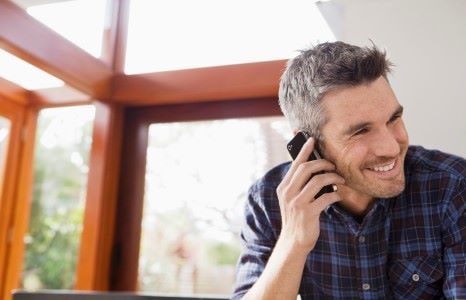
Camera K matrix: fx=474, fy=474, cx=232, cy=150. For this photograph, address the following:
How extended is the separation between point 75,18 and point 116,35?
20 cm

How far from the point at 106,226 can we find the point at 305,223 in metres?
1.20

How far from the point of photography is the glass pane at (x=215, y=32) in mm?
1840

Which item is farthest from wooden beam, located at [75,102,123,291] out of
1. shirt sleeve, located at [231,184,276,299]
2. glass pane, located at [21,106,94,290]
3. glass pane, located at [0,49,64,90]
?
shirt sleeve, located at [231,184,276,299]

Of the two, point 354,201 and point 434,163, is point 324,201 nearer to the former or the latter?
point 354,201

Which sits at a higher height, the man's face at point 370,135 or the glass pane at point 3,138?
the glass pane at point 3,138

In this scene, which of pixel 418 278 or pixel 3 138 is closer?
pixel 418 278

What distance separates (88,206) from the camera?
202 cm

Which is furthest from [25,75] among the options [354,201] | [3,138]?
[354,201]

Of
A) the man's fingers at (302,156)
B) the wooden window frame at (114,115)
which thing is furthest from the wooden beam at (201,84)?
the man's fingers at (302,156)

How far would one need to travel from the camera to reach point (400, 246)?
42.9 inches

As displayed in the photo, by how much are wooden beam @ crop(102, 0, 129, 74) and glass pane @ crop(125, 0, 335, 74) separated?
28 mm

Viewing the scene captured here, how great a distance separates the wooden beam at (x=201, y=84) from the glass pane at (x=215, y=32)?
0.05 metres

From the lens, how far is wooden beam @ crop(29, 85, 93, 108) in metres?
2.07

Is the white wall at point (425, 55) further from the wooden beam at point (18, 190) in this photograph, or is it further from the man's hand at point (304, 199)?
the wooden beam at point (18, 190)
